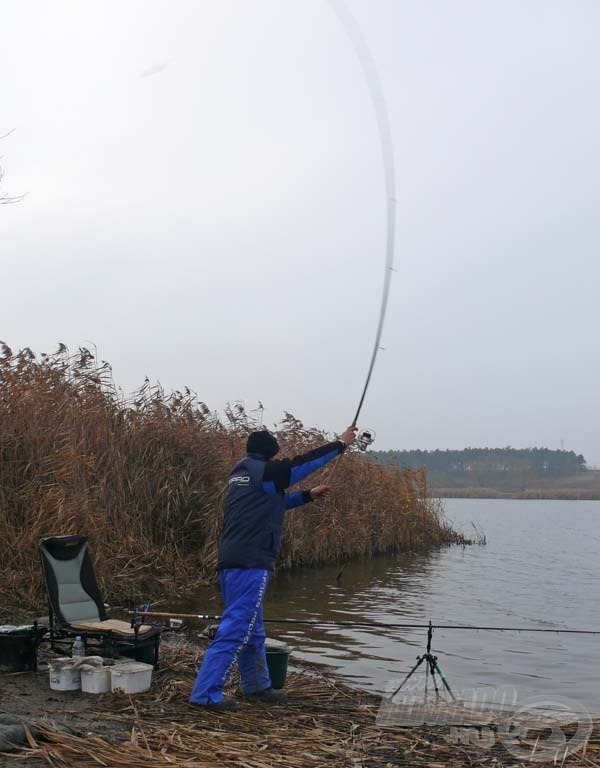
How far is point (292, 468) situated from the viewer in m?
5.90

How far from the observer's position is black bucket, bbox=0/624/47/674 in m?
6.31

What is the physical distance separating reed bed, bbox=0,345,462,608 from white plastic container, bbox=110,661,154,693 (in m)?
3.80

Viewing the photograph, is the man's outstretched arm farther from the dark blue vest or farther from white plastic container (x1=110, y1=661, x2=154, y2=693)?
white plastic container (x1=110, y1=661, x2=154, y2=693)

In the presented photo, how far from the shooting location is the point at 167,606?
10.9 meters

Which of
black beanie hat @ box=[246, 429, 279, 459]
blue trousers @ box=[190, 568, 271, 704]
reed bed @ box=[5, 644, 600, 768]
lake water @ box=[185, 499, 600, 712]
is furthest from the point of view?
lake water @ box=[185, 499, 600, 712]

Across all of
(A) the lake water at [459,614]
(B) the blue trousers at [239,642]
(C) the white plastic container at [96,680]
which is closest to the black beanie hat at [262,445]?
(B) the blue trousers at [239,642]

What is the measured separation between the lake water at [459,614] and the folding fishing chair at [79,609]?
246 centimetres

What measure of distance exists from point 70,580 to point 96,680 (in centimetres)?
122

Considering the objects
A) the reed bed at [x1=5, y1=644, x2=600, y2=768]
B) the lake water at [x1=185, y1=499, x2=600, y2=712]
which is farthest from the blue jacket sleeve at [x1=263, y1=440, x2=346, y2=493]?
the lake water at [x1=185, y1=499, x2=600, y2=712]

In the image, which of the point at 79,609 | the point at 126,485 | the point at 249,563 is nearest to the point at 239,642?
the point at 249,563

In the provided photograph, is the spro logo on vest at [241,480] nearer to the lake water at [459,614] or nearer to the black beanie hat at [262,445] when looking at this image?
the black beanie hat at [262,445]

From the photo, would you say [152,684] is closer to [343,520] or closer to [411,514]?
[343,520]

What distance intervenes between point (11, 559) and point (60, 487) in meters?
1.07

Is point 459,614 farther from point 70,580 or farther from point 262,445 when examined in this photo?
point 262,445
